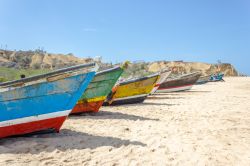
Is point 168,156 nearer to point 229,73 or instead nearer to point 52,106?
point 52,106

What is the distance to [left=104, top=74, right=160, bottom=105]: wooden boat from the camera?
12.2 m

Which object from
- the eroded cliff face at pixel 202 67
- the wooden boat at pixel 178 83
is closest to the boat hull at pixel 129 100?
the wooden boat at pixel 178 83

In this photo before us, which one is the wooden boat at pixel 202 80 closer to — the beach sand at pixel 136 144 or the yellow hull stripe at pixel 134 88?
the yellow hull stripe at pixel 134 88

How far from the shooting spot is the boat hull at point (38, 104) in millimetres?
5500

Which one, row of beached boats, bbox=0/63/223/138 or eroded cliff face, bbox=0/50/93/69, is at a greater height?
eroded cliff face, bbox=0/50/93/69

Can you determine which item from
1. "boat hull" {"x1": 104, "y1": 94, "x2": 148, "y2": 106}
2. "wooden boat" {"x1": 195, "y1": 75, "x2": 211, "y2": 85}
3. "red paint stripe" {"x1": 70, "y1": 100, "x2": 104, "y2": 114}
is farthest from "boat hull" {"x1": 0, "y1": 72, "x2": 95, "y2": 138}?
"wooden boat" {"x1": 195, "y1": 75, "x2": 211, "y2": 85}

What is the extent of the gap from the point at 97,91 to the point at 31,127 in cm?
374

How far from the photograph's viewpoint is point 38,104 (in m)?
5.69

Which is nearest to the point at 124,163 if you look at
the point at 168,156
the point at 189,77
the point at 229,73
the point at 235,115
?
the point at 168,156

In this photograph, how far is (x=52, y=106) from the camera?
229 inches

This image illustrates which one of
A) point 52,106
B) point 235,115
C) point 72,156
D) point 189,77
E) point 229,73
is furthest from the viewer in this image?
point 229,73

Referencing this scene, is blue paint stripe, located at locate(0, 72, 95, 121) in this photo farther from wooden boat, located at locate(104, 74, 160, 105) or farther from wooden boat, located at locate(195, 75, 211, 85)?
wooden boat, located at locate(195, 75, 211, 85)

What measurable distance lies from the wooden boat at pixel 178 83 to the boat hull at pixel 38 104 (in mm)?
14049

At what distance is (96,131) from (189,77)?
14736mm
